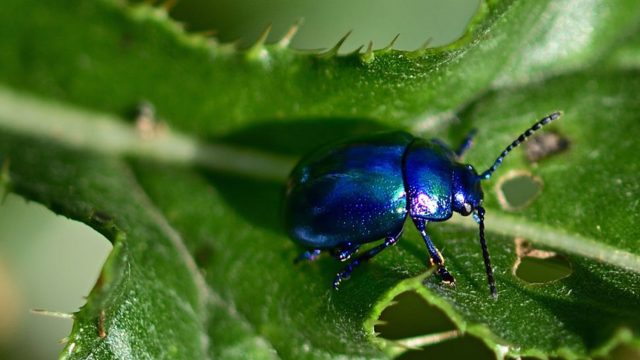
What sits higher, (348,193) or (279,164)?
(279,164)

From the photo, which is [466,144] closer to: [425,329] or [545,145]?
[545,145]

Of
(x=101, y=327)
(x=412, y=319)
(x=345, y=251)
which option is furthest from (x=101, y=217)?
(x=412, y=319)

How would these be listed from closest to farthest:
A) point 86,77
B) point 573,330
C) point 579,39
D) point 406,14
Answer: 1. point 573,330
2. point 579,39
3. point 86,77
4. point 406,14

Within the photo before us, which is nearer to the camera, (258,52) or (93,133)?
(258,52)

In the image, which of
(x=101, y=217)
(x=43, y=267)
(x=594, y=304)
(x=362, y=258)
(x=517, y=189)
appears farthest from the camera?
(x=43, y=267)

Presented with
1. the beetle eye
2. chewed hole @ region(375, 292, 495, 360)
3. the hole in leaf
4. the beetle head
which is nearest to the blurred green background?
the hole in leaf

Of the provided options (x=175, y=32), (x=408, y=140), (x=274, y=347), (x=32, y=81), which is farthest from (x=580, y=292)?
(x=32, y=81)

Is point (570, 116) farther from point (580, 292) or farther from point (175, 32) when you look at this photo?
point (175, 32)
